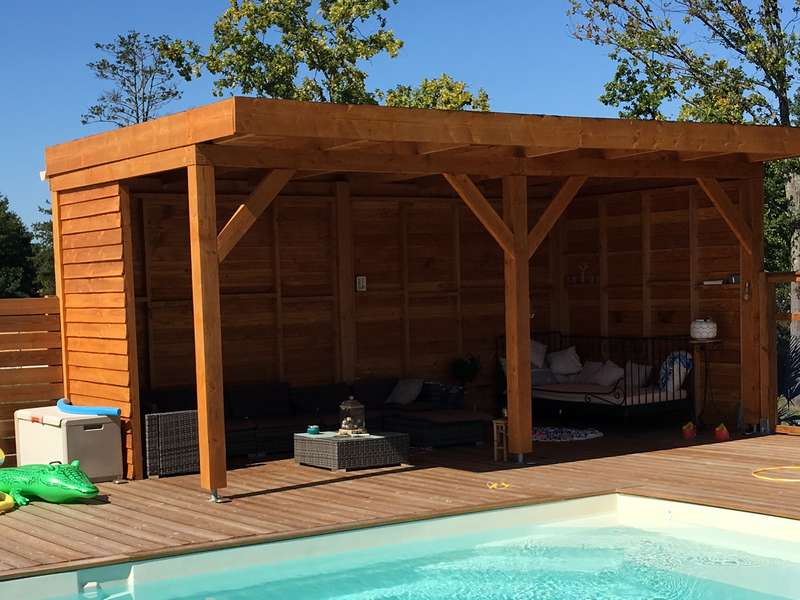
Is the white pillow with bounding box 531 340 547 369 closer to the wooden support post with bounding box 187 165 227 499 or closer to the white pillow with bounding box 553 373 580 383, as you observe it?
the white pillow with bounding box 553 373 580 383

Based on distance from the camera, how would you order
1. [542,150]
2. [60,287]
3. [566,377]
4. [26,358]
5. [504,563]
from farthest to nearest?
[566,377] → [60,287] → [26,358] → [542,150] → [504,563]

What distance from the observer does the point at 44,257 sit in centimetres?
3531

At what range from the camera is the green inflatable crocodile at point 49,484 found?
850 cm

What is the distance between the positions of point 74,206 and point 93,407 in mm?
1881

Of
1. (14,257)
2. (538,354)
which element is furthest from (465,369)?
(14,257)

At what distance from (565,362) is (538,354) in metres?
0.33

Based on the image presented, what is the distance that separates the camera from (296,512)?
26.0 ft

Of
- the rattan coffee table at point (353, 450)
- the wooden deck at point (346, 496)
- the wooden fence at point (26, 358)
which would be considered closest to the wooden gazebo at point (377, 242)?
the wooden fence at point (26, 358)

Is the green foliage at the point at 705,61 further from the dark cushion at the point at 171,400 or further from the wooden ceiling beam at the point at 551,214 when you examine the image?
the dark cushion at the point at 171,400

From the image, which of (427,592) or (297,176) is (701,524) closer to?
(427,592)

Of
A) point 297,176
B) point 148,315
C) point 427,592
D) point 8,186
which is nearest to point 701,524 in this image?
point 427,592

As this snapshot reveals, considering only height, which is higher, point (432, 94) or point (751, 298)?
point (432, 94)

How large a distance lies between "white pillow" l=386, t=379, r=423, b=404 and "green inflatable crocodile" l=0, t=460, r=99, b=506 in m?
3.96

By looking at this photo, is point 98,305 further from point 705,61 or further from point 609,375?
point 705,61
